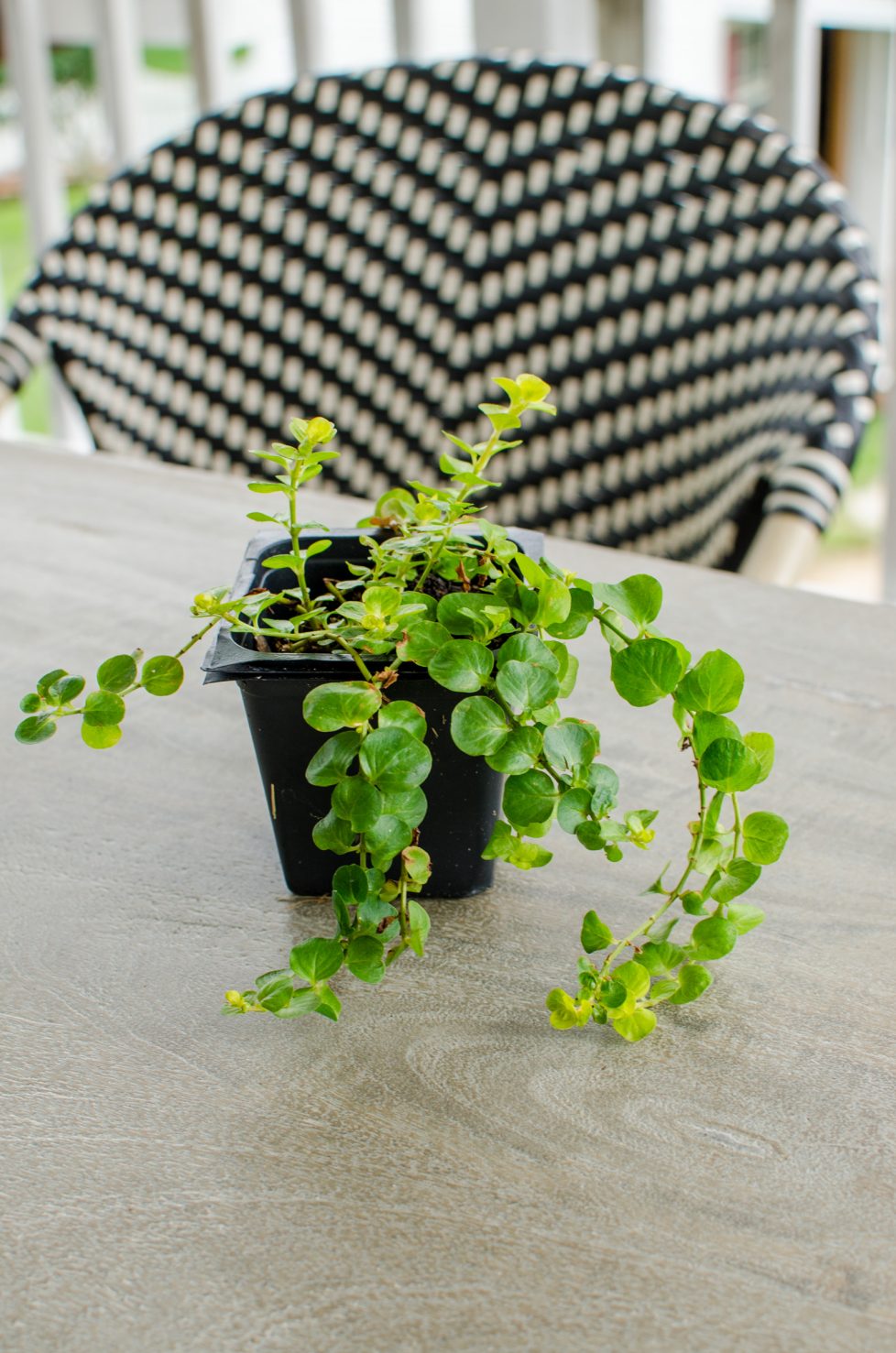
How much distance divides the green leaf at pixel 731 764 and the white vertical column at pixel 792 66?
4.69ft

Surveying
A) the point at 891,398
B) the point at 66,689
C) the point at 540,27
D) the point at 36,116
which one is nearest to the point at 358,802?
the point at 66,689

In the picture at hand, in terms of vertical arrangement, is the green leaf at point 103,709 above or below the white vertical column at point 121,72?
below

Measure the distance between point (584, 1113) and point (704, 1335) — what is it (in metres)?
0.08

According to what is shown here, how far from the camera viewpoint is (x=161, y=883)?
561 millimetres

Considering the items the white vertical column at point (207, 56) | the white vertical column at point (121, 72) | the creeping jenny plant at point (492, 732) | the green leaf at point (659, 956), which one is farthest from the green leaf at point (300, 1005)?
the white vertical column at point (121, 72)

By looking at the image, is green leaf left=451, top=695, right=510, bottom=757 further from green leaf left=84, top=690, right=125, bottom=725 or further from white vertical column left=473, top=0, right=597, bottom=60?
white vertical column left=473, top=0, right=597, bottom=60

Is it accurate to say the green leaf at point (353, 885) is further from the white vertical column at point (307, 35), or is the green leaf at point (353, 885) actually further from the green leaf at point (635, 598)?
the white vertical column at point (307, 35)

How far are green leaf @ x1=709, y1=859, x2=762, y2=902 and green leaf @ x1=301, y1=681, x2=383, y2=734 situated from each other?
133 mm

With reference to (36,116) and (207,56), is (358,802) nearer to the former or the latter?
(207,56)

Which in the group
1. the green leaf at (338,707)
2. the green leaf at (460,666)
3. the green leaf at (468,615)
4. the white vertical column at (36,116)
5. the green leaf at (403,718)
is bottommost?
the green leaf at (403,718)

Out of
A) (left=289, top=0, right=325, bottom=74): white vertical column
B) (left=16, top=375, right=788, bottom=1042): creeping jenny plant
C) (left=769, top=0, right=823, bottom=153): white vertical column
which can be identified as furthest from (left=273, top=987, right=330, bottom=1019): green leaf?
(left=289, top=0, right=325, bottom=74): white vertical column

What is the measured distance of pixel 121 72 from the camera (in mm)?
2189

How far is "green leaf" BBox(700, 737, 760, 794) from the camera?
45 centimetres

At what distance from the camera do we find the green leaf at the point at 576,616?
0.47m
